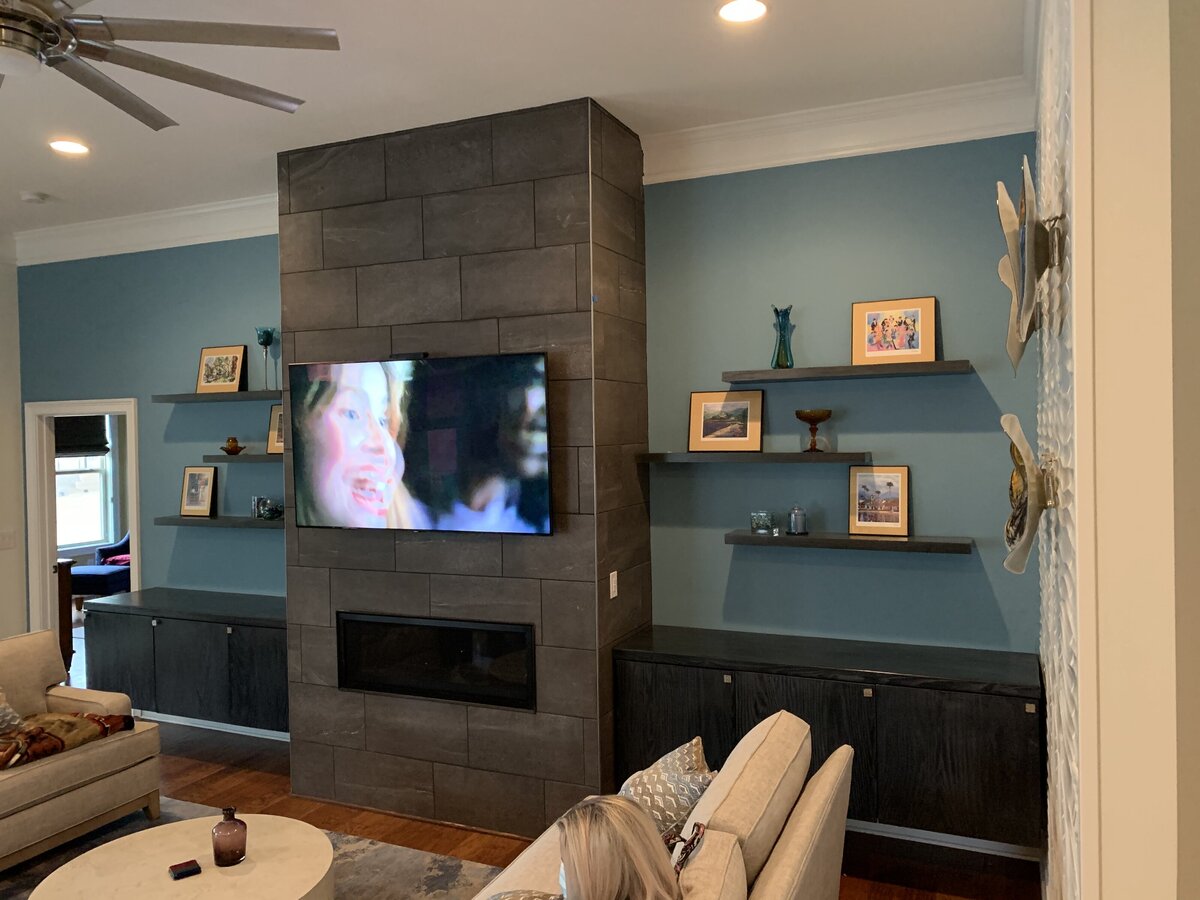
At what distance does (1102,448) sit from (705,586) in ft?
9.04

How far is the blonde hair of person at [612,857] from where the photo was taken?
5.30ft

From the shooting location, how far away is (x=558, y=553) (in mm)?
3564

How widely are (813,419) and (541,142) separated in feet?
5.17

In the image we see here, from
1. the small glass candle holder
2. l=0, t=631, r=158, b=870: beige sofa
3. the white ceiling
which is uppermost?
the white ceiling

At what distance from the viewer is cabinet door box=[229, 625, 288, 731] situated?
4.36 metres

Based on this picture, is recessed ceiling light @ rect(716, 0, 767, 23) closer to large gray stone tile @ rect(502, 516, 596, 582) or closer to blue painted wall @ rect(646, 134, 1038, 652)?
blue painted wall @ rect(646, 134, 1038, 652)

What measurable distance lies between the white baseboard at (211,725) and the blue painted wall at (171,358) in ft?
2.48

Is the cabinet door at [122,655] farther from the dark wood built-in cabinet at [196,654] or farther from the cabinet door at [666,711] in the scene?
the cabinet door at [666,711]

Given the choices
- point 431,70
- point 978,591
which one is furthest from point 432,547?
point 978,591

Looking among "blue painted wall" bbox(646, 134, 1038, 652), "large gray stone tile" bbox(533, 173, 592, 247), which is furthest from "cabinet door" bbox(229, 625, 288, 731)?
"large gray stone tile" bbox(533, 173, 592, 247)

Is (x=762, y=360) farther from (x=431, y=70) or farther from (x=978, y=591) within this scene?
(x=431, y=70)

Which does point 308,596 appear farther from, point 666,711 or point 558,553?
point 666,711

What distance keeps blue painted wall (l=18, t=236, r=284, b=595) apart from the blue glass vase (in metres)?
2.84

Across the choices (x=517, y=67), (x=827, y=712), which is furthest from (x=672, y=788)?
(x=517, y=67)
